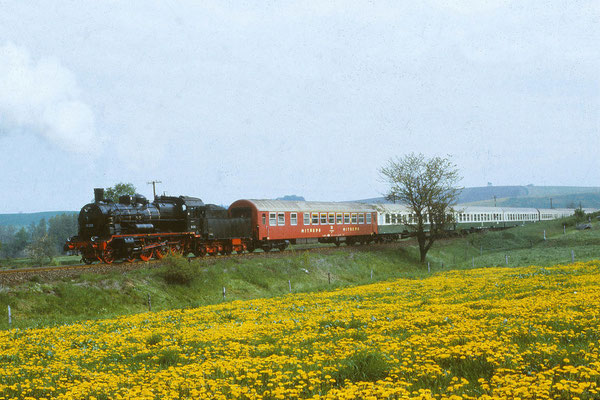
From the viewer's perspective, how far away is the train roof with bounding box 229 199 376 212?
43.5m

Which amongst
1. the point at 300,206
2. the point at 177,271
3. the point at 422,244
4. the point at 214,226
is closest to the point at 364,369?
the point at 177,271

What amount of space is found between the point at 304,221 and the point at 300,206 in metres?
1.57

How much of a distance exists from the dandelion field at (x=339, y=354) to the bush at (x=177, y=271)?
13.0 m

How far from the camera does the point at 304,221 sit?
47562 mm

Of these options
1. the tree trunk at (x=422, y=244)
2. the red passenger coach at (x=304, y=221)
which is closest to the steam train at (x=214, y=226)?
the red passenger coach at (x=304, y=221)

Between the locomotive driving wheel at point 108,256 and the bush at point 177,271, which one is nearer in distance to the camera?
the bush at point 177,271

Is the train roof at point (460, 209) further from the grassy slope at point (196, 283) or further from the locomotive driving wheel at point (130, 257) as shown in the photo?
the locomotive driving wheel at point (130, 257)

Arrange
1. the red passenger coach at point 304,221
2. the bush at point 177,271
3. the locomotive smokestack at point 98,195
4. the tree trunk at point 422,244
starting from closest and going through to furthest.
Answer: the bush at point 177,271, the locomotive smokestack at point 98,195, the red passenger coach at point 304,221, the tree trunk at point 422,244

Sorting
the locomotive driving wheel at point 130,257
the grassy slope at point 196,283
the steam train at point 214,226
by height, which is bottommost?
the grassy slope at point 196,283

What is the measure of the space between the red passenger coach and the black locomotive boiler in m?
Answer: 1.73

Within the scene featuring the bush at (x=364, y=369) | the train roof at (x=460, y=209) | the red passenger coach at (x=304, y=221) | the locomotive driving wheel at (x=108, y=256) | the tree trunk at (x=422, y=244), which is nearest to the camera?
the bush at (x=364, y=369)

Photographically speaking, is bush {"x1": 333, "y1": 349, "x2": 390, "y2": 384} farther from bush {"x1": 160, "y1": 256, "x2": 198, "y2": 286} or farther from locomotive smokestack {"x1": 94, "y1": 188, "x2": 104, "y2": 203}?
locomotive smokestack {"x1": 94, "y1": 188, "x2": 104, "y2": 203}

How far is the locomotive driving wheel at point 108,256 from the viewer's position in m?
30.3

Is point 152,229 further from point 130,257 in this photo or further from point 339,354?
point 339,354
